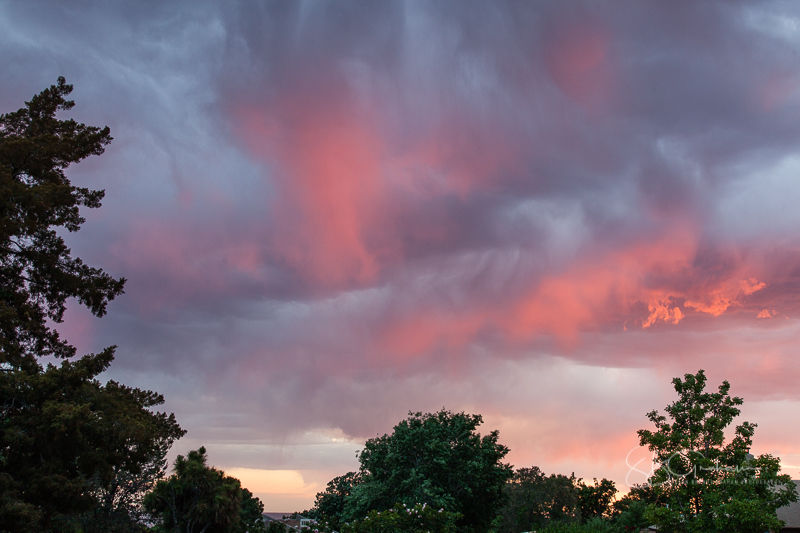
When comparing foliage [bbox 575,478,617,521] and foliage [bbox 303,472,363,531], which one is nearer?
foliage [bbox 303,472,363,531]

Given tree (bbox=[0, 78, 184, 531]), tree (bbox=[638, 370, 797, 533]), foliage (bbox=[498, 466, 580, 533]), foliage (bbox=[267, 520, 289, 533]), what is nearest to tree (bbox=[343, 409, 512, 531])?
foliage (bbox=[267, 520, 289, 533])

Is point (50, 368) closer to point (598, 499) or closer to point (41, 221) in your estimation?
point (41, 221)

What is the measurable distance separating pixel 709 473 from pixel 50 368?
89.8 feet

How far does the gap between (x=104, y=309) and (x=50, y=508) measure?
7.79 metres

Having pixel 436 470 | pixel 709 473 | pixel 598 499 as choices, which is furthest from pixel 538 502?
pixel 709 473

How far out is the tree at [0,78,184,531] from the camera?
16.1m

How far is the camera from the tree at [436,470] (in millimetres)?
38438

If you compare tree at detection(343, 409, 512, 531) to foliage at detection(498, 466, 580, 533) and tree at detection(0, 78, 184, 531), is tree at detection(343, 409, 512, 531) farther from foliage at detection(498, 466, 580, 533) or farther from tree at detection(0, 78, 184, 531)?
foliage at detection(498, 466, 580, 533)

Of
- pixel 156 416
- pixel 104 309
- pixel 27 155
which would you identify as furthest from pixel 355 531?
pixel 27 155

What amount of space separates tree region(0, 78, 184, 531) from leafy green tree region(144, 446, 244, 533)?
A: 34.6ft

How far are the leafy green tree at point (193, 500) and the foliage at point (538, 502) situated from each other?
5306cm

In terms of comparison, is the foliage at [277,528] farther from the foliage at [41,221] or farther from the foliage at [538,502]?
the foliage at [538,502]

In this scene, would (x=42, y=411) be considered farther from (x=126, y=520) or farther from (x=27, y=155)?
(x=126, y=520)

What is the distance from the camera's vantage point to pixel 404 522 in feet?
83.6
